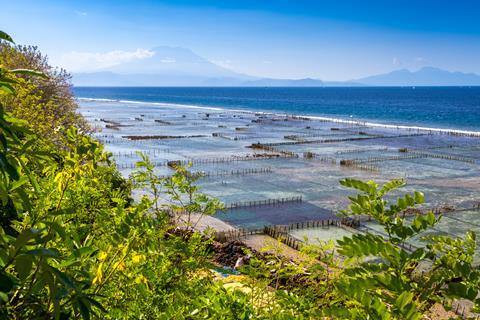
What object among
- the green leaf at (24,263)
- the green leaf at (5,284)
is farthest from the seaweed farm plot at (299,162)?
the green leaf at (5,284)

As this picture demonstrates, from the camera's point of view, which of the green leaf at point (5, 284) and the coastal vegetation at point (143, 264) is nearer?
the green leaf at point (5, 284)

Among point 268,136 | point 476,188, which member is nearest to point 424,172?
point 476,188

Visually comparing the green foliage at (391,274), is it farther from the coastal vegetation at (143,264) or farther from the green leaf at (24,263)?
the green leaf at (24,263)

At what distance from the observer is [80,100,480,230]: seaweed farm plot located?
42.6 m

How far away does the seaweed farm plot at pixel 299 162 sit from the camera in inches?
1678

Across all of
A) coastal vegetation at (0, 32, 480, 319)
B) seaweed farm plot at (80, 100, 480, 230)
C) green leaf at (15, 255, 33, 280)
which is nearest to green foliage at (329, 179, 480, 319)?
coastal vegetation at (0, 32, 480, 319)

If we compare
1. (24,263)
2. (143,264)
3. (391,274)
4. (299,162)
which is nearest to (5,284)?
(24,263)

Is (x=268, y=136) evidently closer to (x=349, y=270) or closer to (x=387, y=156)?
(x=387, y=156)

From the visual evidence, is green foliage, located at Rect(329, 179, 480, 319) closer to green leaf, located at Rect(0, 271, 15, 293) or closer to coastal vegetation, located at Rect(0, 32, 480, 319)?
coastal vegetation, located at Rect(0, 32, 480, 319)

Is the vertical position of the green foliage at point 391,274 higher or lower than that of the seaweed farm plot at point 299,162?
higher

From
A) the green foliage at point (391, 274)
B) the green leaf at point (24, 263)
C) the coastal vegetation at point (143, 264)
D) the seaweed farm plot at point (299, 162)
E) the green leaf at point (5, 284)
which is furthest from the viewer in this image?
the seaweed farm plot at point (299, 162)

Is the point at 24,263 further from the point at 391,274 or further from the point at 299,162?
the point at 299,162

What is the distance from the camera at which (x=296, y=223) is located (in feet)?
121

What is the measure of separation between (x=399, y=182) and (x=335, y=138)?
8867cm
